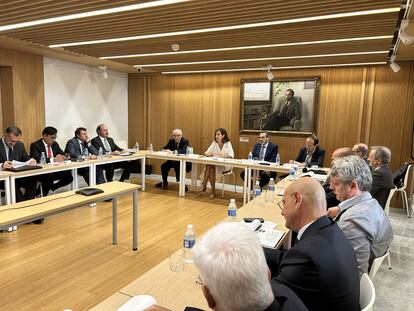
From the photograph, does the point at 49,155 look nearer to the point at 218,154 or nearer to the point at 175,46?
the point at 175,46

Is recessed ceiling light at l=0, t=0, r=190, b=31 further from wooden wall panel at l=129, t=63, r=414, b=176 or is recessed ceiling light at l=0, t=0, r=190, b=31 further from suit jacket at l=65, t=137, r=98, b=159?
wooden wall panel at l=129, t=63, r=414, b=176

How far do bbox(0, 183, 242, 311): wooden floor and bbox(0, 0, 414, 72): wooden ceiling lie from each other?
8.15ft

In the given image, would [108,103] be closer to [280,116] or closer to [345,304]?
[280,116]

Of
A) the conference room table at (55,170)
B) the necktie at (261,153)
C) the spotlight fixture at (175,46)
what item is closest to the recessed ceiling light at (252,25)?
the spotlight fixture at (175,46)

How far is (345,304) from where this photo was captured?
1218mm

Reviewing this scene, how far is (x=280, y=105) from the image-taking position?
6.34 m

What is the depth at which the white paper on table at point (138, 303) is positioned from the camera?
1.26 meters

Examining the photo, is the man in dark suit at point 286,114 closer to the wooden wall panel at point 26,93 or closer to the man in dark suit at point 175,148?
the man in dark suit at point 175,148

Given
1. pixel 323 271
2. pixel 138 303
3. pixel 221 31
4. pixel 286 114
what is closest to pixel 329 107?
pixel 286 114

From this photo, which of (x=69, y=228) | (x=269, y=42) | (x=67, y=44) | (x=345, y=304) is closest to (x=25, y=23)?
(x=67, y=44)

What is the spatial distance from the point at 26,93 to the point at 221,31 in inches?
164

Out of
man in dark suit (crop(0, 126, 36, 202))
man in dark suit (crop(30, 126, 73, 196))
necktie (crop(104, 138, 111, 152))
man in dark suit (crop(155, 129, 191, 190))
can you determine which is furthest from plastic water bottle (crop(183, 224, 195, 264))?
necktie (crop(104, 138, 111, 152))

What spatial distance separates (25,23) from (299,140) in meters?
4.92

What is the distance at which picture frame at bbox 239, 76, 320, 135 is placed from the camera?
6.10 m
